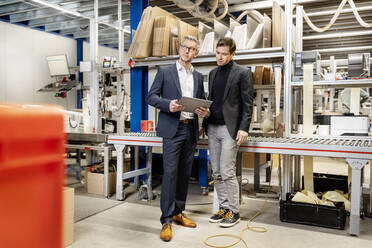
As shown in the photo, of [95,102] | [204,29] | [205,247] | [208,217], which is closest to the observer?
[205,247]

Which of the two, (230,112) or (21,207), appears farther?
(230,112)

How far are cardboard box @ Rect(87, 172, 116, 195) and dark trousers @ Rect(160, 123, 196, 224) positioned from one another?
5.20 ft

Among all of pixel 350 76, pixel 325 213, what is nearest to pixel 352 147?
pixel 325 213

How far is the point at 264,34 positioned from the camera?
12.2ft

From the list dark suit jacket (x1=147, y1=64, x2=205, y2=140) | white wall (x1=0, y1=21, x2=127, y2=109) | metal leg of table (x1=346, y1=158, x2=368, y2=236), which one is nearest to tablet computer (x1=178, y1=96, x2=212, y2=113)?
dark suit jacket (x1=147, y1=64, x2=205, y2=140)

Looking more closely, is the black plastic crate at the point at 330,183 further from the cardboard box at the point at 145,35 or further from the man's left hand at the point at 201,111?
the cardboard box at the point at 145,35

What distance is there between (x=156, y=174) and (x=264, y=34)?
2.96 meters

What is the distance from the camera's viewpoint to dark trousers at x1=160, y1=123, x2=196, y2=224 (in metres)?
2.82

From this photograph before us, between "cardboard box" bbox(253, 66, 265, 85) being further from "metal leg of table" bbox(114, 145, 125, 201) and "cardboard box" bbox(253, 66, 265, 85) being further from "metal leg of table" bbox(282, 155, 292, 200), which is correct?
"metal leg of table" bbox(114, 145, 125, 201)

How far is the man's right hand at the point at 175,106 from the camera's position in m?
2.68

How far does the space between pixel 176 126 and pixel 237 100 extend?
25.8 inches

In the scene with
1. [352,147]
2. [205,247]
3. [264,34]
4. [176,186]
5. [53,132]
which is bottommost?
[205,247]

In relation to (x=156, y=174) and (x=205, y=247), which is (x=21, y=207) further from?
(x=156, y=174)

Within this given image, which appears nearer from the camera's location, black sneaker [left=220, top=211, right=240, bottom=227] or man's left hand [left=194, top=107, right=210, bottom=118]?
man's left hand [left=194, top=107, right=210, bottom=118]
